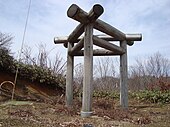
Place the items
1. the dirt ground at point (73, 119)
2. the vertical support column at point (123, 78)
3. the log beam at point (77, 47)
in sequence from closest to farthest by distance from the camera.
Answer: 1. the dirt ground at point (73, 119)
2. the log beam at point (77, 47)
3. the vertical support column at point (123, 78)

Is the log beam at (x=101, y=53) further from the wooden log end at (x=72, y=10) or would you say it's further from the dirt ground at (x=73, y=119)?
the wooden log end at (x=72, y=10)

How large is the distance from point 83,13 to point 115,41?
7.79 ft

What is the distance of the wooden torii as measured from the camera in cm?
539

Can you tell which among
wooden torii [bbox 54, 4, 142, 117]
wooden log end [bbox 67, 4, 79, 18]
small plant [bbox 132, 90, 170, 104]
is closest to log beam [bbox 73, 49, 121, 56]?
wooden torii [bbox 54, 4, 142, 117]

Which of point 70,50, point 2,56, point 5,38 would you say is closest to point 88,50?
point 70,50

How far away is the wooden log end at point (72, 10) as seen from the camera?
5208 millimetres

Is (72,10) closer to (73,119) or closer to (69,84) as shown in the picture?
(73,119)

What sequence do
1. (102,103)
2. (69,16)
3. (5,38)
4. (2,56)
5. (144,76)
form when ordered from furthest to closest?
(144,76), (5,38), (2,56), (102,103), (69,16)

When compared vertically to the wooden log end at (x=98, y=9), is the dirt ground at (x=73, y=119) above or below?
below

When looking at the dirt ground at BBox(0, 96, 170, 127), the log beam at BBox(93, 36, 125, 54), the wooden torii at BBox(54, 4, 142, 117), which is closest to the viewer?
the dirt ground at BBox(0, 96, 170, 127)

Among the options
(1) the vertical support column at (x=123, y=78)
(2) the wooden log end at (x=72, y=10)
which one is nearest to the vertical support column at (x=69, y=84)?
(1) the vertical support column at (x=123, y=78)

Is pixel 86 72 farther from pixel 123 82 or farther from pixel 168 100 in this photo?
pixel 168 100

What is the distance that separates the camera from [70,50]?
745 centimetres

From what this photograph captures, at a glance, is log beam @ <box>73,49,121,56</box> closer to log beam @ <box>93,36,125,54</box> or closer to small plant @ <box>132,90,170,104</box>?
log beam @ <box>93,36,125,54</box>
